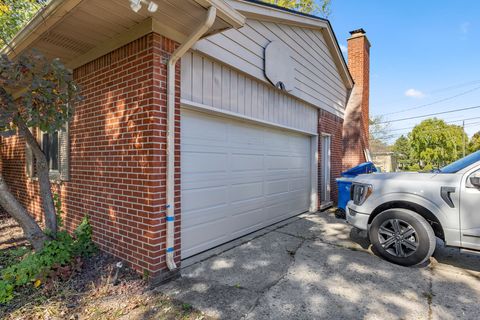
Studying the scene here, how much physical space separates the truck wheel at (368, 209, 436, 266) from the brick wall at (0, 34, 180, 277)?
9.39 feet

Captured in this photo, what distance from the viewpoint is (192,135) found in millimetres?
3703

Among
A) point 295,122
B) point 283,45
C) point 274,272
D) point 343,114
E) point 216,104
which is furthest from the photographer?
point 343,114

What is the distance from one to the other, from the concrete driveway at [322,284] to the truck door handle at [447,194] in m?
0.92

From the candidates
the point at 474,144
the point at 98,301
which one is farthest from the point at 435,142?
the point at 98,301

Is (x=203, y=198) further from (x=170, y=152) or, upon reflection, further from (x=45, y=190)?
(x=45, y=190)

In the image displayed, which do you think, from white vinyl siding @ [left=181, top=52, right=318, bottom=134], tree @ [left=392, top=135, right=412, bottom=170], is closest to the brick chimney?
white vinyl siding @ [left=181, top=52, right=318, bottom=134]

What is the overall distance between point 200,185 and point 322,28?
580 cm

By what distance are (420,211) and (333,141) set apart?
471 cm

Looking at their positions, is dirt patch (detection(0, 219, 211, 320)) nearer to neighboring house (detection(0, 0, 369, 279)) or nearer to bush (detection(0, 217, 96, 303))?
bush (detection(0, 217, 96, 303))

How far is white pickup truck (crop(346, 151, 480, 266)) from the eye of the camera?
10.4ft

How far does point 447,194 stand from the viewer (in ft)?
10.8

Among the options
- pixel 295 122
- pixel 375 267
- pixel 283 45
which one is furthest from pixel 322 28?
pixel 375 267

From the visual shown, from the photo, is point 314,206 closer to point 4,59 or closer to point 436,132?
point 4,59

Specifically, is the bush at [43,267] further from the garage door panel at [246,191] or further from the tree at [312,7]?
the tree at [312,7]
